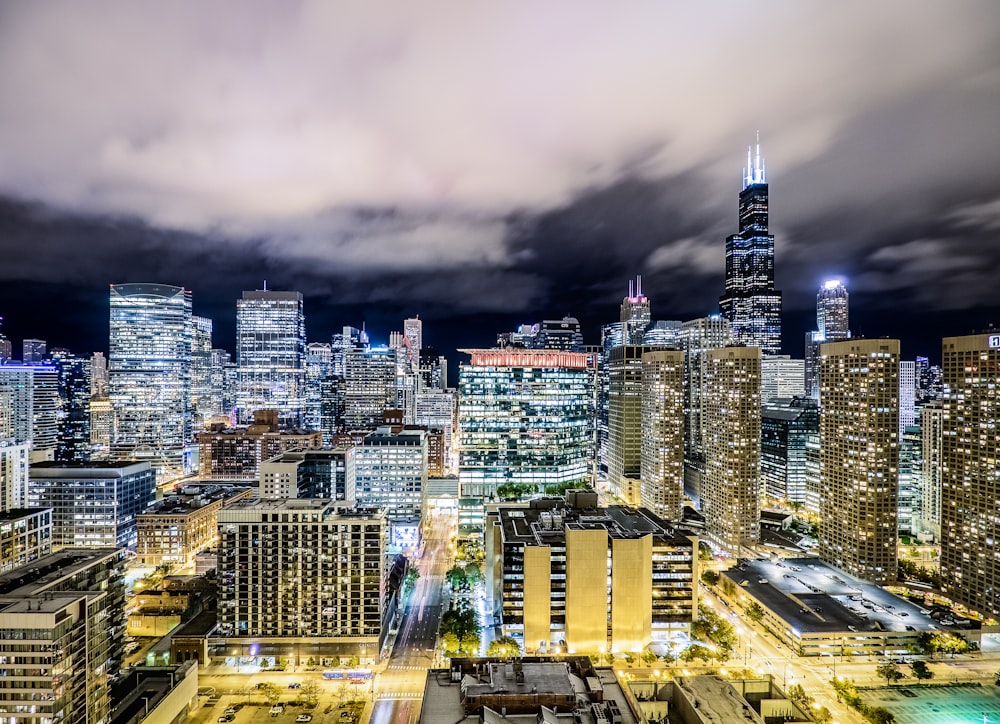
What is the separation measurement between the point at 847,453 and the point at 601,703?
89.5 m

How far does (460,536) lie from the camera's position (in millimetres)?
137250

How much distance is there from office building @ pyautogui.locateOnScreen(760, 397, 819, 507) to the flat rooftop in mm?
57493

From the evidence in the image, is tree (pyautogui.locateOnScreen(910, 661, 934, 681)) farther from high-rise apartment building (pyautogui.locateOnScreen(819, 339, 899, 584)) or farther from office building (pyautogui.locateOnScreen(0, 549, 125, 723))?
office building (pyautogui.locateOnScreen(0, 549, 125, 723))

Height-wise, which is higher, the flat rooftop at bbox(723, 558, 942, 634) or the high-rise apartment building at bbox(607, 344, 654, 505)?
the high-rise apartment building at bbox(607, 344, 654, 505)

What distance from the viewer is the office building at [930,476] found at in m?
137

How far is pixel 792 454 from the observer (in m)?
172

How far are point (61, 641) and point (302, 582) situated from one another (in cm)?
3299

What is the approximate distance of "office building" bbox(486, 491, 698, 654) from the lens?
280 feet

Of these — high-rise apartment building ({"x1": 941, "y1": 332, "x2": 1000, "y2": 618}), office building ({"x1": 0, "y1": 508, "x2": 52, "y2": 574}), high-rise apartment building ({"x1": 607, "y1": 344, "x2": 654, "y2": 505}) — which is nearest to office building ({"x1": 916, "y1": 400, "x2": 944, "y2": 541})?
high-rise apartment building ({"x1": 941, "y1": 332, "x2": 1000, "y2": 618})

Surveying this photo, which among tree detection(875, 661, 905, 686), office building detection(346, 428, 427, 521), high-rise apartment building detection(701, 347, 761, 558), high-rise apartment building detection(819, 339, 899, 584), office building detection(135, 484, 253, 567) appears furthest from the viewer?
office building detection(346, 428, 427, 521)

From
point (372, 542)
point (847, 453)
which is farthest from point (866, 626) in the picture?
point (372, 542)

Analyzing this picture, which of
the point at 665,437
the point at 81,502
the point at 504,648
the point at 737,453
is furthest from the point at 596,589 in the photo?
the point at 81,502

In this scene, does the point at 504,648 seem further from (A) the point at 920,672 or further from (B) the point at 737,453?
(B) the point at 737,453

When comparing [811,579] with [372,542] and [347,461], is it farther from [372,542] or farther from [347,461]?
[347,461]
